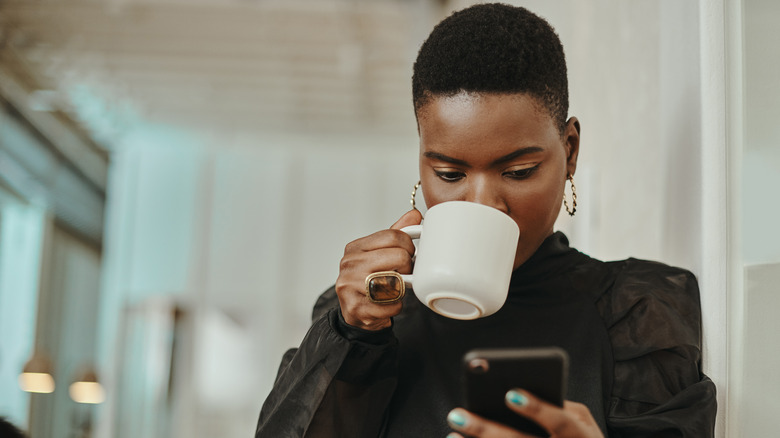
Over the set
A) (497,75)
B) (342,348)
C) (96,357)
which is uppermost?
(497,75)

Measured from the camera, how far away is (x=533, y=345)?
905 mm

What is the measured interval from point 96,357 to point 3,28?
307 cm

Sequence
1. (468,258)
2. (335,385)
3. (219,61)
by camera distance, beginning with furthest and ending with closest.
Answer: (219,61) → (335,385) → (468,258)

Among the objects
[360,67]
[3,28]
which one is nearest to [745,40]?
[360,67]

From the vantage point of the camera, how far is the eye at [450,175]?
848 mm

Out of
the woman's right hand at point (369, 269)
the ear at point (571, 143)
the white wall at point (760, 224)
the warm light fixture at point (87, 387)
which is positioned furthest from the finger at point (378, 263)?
the warm light fixture at point (87, 387)

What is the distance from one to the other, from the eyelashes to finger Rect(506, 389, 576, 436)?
11.1 inches

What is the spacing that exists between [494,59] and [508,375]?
1.18 ft

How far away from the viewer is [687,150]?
99 cm

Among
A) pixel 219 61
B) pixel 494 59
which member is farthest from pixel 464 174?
pixel 219 61

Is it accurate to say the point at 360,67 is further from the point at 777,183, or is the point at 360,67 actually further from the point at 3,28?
the point at 777,183

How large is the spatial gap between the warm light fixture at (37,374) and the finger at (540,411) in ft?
19.0

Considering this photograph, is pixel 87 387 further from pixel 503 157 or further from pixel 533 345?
pixel 503 157

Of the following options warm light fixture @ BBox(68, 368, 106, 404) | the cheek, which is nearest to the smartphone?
the cheek
